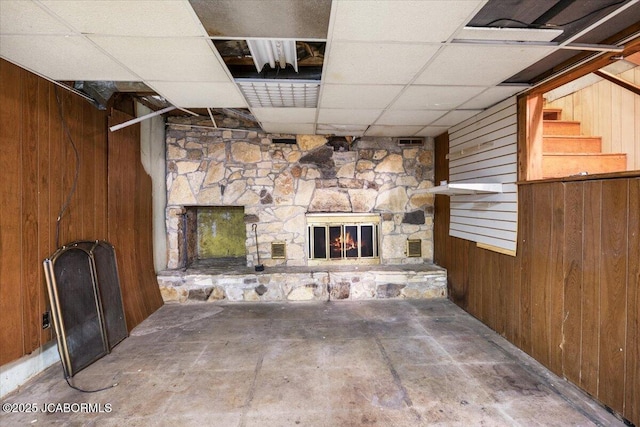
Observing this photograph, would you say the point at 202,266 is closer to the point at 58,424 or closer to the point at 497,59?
the point at 58,424

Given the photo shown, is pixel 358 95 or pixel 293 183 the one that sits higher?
pixel 358 95

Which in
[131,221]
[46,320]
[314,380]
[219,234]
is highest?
[131,221]

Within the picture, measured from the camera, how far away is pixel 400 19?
57.4 inches

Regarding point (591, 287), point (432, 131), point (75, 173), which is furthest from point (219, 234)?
point (591, 287)

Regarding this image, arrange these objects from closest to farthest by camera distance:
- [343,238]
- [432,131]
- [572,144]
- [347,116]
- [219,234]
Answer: [572,144]
[347,116]
[432,131]
[343,238]
[219,234]

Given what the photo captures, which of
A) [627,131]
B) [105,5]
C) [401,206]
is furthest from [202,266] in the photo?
[627,131]

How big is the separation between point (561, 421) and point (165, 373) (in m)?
2.61

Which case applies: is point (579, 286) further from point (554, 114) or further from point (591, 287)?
point (554, 114)

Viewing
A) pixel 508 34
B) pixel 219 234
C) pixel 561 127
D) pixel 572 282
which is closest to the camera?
pixel 508 34

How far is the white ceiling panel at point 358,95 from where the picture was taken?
7.61ft

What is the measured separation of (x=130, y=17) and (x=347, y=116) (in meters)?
2.06

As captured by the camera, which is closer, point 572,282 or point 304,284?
point 572,282

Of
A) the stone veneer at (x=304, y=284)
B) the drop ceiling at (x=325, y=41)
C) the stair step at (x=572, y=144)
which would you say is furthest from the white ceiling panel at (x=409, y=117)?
the stone veneer at (x=304, y=284)

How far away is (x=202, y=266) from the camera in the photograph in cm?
401
